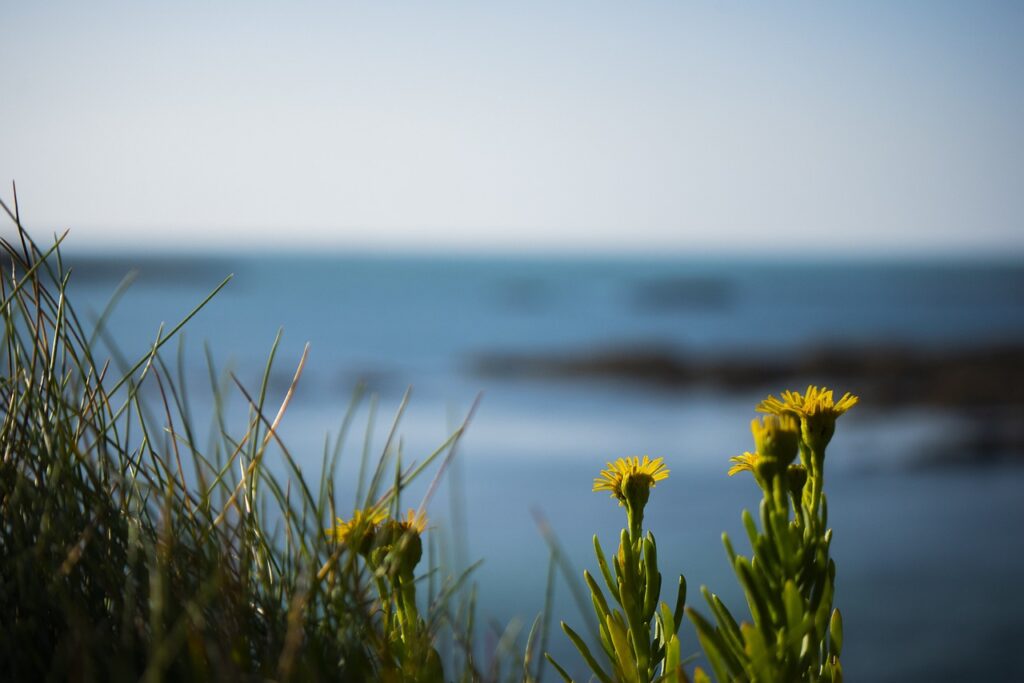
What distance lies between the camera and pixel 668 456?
25.8ft

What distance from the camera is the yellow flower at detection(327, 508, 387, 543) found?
67 cm

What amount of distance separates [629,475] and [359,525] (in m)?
0.25

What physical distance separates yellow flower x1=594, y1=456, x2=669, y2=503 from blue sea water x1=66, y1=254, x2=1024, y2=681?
0.15m

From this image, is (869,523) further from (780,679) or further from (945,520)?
(780,679)

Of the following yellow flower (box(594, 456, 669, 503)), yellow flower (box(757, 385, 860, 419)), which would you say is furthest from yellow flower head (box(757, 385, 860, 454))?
yellow flower (box(594, 456, 669, 503))

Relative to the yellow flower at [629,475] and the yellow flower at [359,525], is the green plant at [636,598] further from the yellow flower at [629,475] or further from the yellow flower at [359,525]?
the yellow flower at [359,525]

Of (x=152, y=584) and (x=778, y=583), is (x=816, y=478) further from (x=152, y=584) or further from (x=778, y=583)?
(x=152, y=584)

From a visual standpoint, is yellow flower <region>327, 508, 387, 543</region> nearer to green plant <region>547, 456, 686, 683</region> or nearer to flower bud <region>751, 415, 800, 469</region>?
green plant <region>547, 456, 686, 683</region>

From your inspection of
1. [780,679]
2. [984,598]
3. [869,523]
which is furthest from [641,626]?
[869,523]

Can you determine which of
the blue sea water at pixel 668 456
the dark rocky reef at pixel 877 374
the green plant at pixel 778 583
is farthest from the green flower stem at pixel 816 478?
the dark rocky reef at pixel 877 374

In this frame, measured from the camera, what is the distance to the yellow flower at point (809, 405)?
2.40 ft

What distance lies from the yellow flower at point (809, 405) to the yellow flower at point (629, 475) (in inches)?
4.5

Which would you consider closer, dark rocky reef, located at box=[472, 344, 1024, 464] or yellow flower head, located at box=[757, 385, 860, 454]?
yellow flower head, located at box=[757, 385, 860, 454]

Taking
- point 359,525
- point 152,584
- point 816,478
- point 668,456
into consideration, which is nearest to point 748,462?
point 816,478
